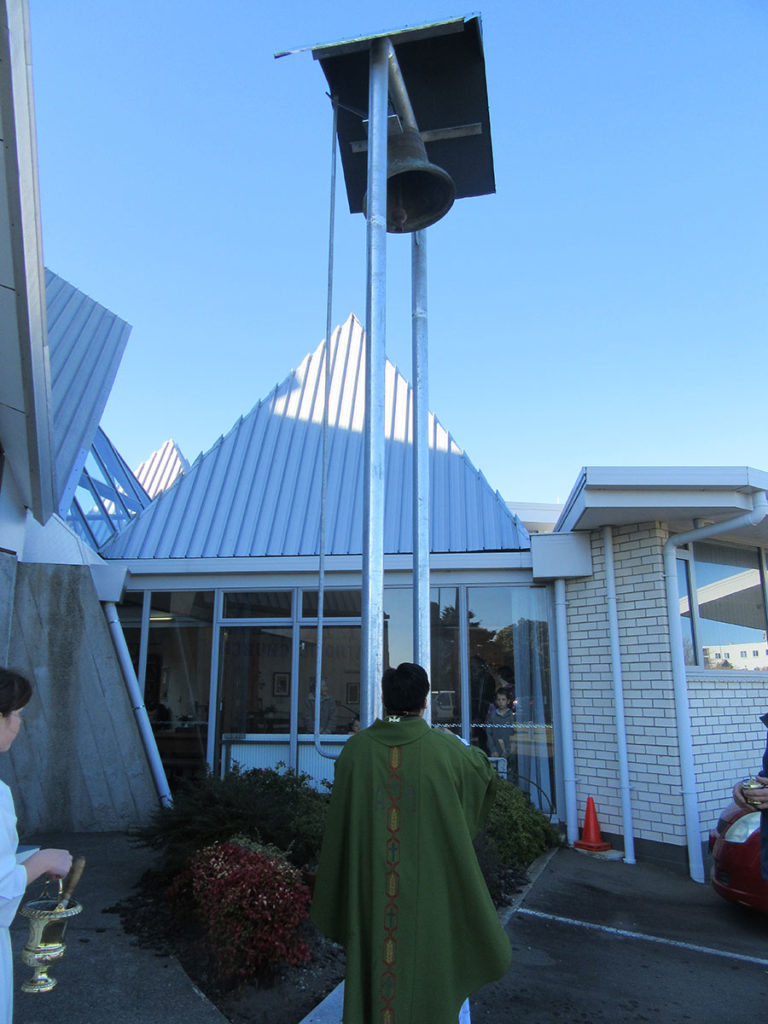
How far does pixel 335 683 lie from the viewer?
9.09m

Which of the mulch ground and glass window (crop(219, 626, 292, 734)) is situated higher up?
glass window (crop(219, 626, 292, 734))

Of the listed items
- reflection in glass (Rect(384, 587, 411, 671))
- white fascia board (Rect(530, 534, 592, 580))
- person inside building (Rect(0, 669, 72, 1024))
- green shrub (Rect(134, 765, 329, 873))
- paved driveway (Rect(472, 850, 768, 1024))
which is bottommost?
paved driveway (Rect(472, 850, 768, 1024))

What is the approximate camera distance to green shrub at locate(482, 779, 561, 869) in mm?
6988

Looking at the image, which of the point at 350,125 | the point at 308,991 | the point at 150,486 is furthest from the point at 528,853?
the point at 150,486

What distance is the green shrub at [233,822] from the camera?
528 centimetres

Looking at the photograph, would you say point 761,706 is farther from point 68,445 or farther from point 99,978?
point 68,445

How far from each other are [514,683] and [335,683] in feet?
7.00

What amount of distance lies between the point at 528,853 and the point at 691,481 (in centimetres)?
392

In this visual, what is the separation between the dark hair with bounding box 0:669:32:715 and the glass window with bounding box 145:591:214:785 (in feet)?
24.0

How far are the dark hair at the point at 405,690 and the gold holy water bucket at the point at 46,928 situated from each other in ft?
3.95

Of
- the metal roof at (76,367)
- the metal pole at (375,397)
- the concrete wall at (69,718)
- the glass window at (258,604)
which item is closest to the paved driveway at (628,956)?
the metal pole at (375,397)

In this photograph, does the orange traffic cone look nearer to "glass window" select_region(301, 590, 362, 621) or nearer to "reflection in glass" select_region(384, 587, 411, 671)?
"reflection in glass" select_region(384, 587, 411, 671)

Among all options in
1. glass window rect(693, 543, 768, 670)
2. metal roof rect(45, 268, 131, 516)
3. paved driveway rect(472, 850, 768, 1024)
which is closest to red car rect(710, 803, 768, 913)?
paved driveway rect(472, 850, 768, 1024)

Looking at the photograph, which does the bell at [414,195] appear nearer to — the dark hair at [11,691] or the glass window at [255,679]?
the dark hair at [11,691]
